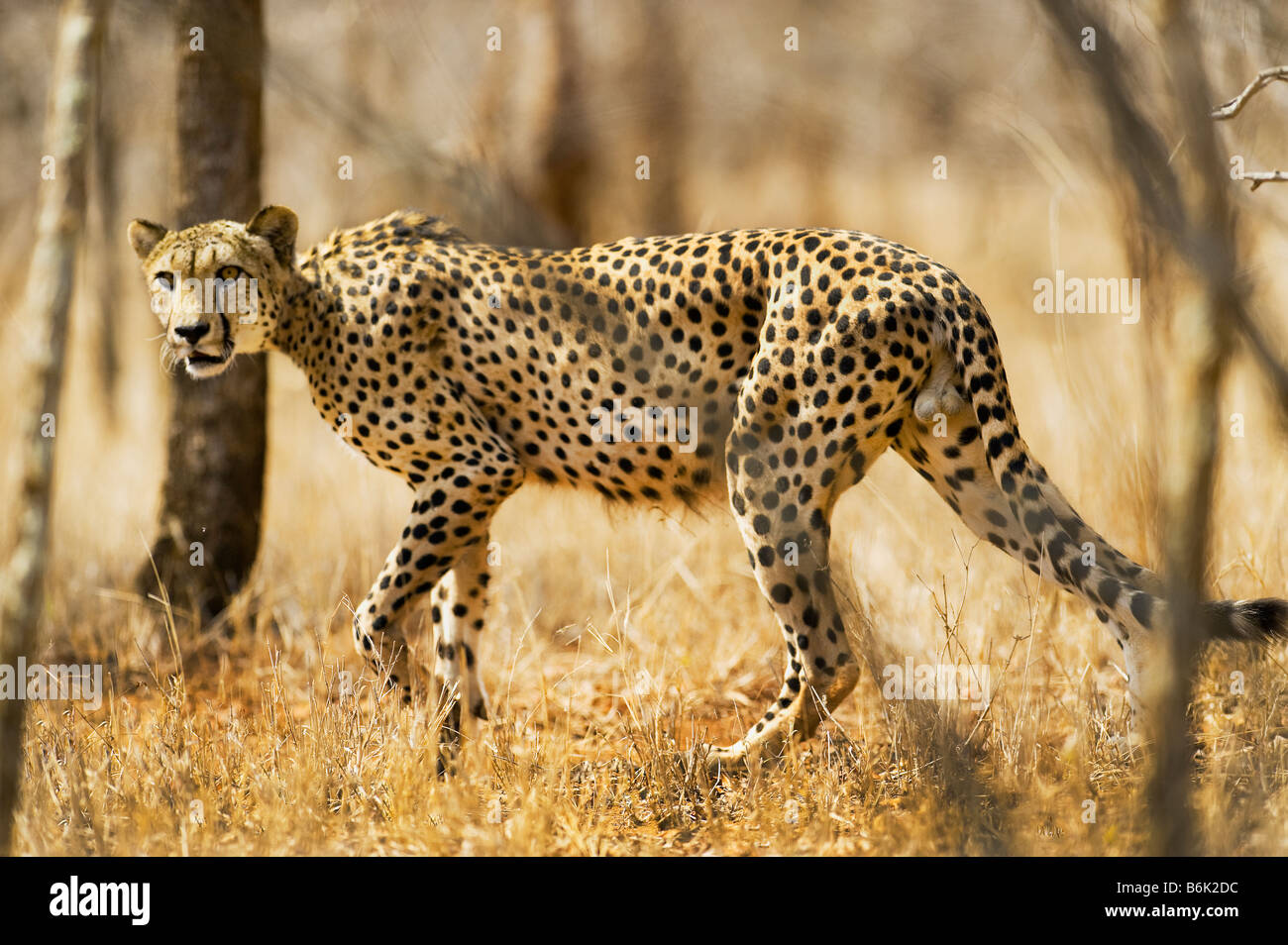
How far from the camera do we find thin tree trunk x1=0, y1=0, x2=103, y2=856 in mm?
2561

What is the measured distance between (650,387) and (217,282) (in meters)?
1.63

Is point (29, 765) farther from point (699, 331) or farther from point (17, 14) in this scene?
point (17, 14)

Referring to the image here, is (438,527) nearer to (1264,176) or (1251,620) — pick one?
(1251,620)

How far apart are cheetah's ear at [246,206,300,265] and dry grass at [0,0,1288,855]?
A: 0.50 m

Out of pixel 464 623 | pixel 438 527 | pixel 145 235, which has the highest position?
pixel 145 235

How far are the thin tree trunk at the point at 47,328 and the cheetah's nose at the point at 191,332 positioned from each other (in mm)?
1541

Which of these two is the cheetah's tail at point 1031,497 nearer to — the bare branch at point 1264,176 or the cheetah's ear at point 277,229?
the bare branch at point 1264,176

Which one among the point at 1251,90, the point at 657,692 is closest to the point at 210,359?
the point at 657,692

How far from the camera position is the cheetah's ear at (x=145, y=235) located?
4.50 meters

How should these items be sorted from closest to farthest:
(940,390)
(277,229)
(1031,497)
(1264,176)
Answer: (1264,176), (1031,497), (940,390), (277,229)

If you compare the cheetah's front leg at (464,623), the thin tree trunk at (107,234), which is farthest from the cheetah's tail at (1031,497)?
the thin tree trunk at (107,234)

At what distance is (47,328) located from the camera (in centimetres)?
259

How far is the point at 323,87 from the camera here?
4.50ft

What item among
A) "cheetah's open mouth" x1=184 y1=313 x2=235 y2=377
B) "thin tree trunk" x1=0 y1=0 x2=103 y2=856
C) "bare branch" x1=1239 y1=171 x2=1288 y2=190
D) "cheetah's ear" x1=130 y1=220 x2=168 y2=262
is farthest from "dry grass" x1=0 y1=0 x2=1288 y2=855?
"thin tree trunk" x1=0 y1=0 x2=103 y2=856
